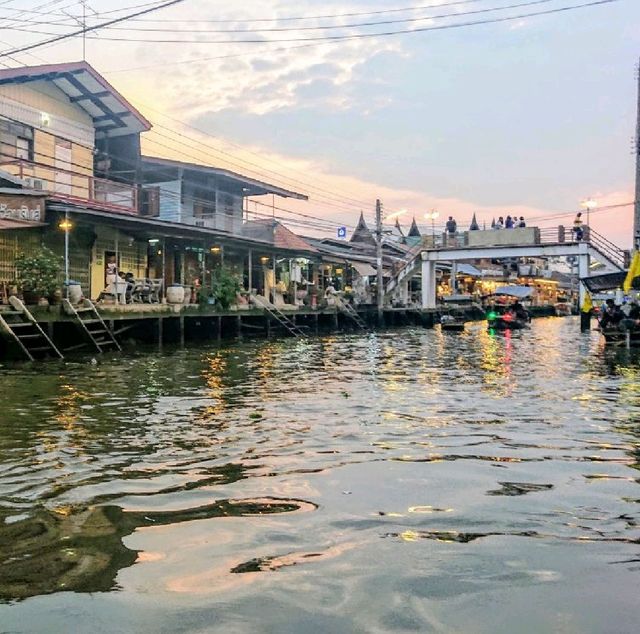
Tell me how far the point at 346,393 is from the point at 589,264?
1405 inches

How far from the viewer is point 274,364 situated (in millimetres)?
16547

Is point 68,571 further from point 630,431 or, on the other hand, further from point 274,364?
point 274,364

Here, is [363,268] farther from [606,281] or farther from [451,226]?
[606,281]

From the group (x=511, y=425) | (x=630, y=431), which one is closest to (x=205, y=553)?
(x=511, y=425)

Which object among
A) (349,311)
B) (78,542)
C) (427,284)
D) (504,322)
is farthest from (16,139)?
(427,284)

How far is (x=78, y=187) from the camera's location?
21625 mm

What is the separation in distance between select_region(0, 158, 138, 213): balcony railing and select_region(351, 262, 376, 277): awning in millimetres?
19301

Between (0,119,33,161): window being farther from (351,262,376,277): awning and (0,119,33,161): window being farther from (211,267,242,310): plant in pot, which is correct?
(351,262,376,277): awning

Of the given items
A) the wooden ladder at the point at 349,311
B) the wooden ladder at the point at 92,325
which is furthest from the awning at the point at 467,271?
the wooden ladder at the point at 92,325

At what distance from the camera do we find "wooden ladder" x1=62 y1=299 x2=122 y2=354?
18031 millimetres

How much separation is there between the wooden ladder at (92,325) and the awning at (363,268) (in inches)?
958

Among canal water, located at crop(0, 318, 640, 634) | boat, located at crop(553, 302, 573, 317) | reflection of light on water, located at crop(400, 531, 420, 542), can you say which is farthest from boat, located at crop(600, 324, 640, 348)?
boat, located at crop(553, 302, 573, 317)

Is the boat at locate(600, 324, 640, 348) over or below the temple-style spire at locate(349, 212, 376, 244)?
below

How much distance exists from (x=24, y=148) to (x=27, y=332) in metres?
8.54
